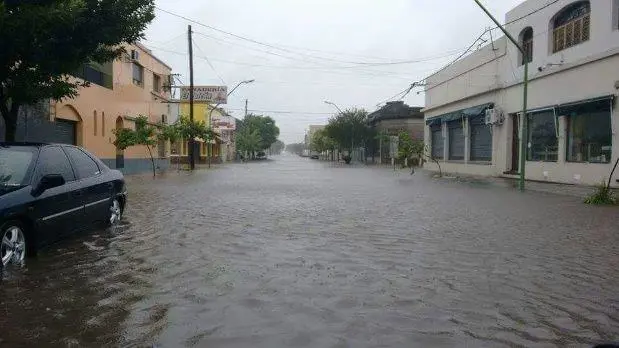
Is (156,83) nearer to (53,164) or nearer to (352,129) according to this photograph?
(53,164)

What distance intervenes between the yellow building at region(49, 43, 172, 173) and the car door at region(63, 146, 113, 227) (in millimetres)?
10221

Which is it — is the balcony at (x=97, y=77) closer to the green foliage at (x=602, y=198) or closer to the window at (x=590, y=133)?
the green foliage at (x=602, y=198)

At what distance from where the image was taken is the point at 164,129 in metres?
32.1

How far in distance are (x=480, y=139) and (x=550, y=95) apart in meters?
9.21

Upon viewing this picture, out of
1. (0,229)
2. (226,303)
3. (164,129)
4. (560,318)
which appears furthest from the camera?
(164,129)

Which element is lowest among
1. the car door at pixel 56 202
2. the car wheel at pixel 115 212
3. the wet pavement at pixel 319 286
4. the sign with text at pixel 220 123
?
the wet pavement at pixel 319 286

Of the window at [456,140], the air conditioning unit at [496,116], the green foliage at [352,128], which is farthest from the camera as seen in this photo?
the green foliage at [352,128]

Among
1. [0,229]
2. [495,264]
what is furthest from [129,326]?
[495,264]

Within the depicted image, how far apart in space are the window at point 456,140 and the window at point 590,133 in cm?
1323

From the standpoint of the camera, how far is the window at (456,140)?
119 ft

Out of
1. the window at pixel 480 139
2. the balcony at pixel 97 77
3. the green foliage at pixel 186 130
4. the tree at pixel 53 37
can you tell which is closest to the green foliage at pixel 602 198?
the tree at pixel 53 37

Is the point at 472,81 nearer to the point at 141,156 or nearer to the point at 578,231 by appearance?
the point at 141,156

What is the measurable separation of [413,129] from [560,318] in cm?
5863

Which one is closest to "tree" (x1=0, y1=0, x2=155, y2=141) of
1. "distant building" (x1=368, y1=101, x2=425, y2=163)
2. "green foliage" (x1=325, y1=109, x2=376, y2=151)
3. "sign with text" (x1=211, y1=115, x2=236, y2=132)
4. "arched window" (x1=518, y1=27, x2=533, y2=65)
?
"arched window" (x1=518, y1=27, x2=533, y2=65)
